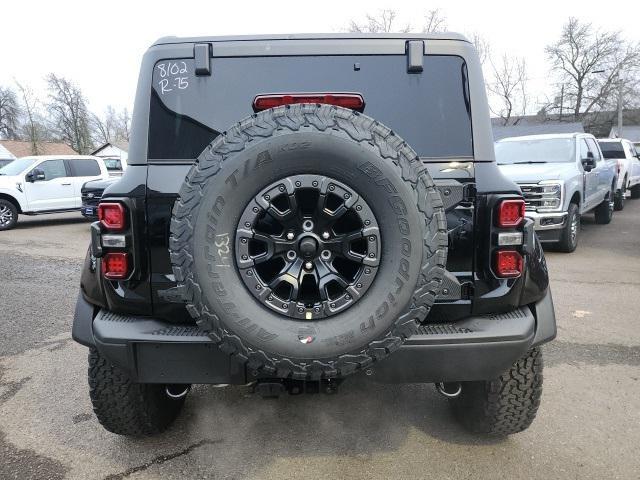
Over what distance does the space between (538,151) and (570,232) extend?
5.69 feet

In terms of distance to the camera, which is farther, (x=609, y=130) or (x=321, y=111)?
(x=609, y=130)

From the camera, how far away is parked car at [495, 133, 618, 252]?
7.59 m

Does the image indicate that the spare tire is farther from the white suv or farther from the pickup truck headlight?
the white suv

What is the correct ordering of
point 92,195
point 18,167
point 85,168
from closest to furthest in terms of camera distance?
1. point 92,195
2. point 18,167
3. point 85,168

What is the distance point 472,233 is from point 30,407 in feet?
9.65

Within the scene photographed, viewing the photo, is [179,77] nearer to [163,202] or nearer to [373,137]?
[163,202]

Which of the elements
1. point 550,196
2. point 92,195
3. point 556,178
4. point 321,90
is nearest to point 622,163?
point 556,178

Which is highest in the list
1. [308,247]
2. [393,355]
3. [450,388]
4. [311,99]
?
[311,99]

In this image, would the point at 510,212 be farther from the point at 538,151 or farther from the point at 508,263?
the point at 538,151

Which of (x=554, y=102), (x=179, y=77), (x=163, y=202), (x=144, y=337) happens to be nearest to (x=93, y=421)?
(x=144, y=337)

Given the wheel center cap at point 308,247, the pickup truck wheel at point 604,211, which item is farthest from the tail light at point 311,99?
the pickup truck wheel at point 604,211

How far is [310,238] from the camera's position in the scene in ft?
6.11

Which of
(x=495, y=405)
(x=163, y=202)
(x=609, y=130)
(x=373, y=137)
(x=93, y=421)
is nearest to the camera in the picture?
(x=373, y=137)

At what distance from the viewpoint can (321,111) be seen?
72.2 inches
